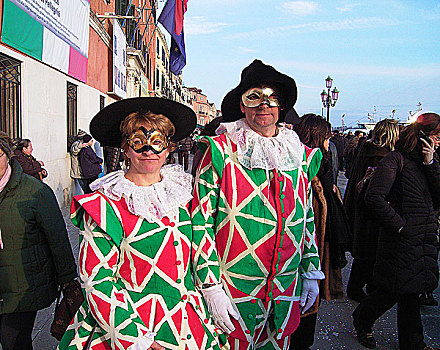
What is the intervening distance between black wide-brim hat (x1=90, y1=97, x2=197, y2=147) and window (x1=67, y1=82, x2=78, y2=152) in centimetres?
864

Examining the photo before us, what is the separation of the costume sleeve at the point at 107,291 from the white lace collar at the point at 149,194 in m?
0.18

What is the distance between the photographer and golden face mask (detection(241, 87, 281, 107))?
2205 millimetres

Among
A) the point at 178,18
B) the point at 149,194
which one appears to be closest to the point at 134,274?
the point at 149,194

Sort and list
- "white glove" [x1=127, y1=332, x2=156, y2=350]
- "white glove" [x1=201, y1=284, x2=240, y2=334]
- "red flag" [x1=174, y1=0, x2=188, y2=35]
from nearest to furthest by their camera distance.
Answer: "white glove" [x1=127, y1=332, x2=156, y2=350] → "white glove" [x1=201, y1=284, x2=240, y2=334] → "red flag" [x1=174, y1=0, x2=188, y2=35]

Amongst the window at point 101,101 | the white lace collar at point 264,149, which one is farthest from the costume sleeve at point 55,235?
the window at point 101,101

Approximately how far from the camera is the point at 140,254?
6.06 feet

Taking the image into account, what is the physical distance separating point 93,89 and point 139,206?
11460 mm

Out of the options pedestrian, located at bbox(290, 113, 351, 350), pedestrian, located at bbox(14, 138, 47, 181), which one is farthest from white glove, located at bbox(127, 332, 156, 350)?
pedestrian, located at bbox(14, 138, 47, 181)

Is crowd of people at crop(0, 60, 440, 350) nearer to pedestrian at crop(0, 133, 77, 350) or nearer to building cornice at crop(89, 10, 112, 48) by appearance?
pedestrian at crop(0, 133, 77, 350)

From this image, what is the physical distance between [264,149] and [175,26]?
1309cm

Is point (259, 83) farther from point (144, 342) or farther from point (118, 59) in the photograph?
point (118, 59)

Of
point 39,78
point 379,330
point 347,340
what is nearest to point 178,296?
point 347,340

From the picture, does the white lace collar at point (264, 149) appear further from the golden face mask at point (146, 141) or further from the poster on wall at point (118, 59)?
the poster on wall at point (118, 59)

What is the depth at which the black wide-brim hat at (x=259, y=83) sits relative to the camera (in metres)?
2.22
